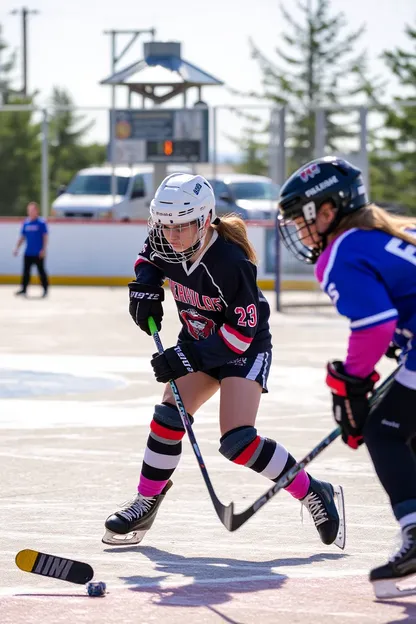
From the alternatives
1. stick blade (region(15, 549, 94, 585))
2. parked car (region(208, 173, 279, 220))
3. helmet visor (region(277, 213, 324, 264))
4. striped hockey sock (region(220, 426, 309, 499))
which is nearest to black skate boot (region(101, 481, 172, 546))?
striped hockey sock (region(220, 426, 309, 499))

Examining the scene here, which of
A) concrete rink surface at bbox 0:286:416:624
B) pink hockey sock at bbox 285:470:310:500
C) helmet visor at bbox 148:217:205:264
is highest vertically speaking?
helmet visor at bbox 148:217:205:264

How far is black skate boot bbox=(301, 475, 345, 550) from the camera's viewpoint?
541 centimetres

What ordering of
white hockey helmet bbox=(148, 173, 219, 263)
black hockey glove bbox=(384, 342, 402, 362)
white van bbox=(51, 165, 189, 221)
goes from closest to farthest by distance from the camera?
black hockey glove bbox=(384, 342, 402, 362), white hockey helmet bbox=(148, 173, 219, 263), white van bbox=(51, 165, 189, 221)

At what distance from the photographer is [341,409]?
174 inches

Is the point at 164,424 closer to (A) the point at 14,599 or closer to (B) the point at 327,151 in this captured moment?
(A) the point at 14,599

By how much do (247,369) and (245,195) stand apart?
67.5 ft

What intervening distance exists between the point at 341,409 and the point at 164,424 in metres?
1.22

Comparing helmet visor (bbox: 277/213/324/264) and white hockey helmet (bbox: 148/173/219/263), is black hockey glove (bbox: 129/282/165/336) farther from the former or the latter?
helmet visor (bbox: 277/213/324/264)

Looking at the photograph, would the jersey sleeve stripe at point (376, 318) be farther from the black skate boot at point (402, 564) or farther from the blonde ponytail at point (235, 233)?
the blonde ponytail at point (235, 233)

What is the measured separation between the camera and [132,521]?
5.48 meters

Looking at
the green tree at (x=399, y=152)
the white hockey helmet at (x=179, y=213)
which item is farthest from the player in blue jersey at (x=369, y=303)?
the green tree at (x=399, y=152)

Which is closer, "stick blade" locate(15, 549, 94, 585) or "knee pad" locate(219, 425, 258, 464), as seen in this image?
"stick blade" locate(15, 549, 94, 585)

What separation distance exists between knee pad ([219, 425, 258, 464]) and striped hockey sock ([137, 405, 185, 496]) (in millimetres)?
252

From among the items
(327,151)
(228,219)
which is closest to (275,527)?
(228,219)
